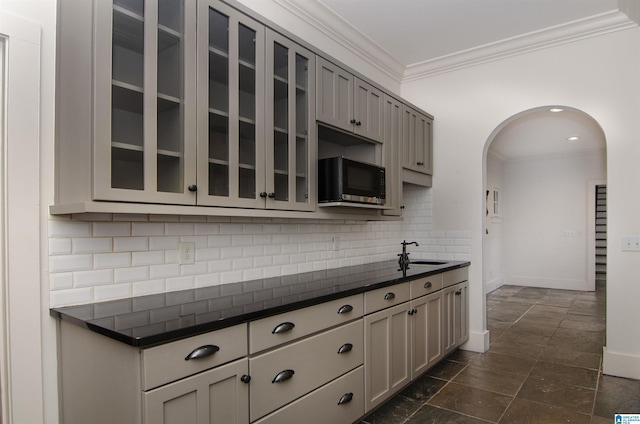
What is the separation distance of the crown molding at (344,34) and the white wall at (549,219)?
16.4 ft

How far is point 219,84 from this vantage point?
1.90 metres

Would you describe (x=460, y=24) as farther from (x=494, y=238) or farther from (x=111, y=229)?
(x=494, y=238)

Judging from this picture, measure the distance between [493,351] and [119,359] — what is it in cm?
351

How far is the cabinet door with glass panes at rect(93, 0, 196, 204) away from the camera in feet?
4.87

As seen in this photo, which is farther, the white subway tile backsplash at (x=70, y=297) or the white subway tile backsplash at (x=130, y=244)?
the white subway tile backsplash at (x=130, y=244)

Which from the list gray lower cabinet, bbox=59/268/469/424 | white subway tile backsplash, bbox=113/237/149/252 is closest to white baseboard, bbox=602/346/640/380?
gray lower cabinet, bbox=59/268/469/424

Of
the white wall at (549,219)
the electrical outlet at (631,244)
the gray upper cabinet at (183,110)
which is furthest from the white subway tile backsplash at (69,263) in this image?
the white wall at (549,219)

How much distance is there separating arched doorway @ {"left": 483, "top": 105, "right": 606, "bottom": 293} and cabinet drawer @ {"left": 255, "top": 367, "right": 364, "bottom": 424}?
17.4ft

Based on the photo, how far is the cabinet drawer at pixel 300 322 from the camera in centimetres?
166

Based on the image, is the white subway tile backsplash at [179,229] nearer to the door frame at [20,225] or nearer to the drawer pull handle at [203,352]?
the door frame at [20,225]

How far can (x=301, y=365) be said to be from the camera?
73.6 inches

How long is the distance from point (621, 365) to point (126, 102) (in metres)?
3.93

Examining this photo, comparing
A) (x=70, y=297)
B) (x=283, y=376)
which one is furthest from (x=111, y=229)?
(x=283, y=376)

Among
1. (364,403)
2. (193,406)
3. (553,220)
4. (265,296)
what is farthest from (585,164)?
(193,406)
